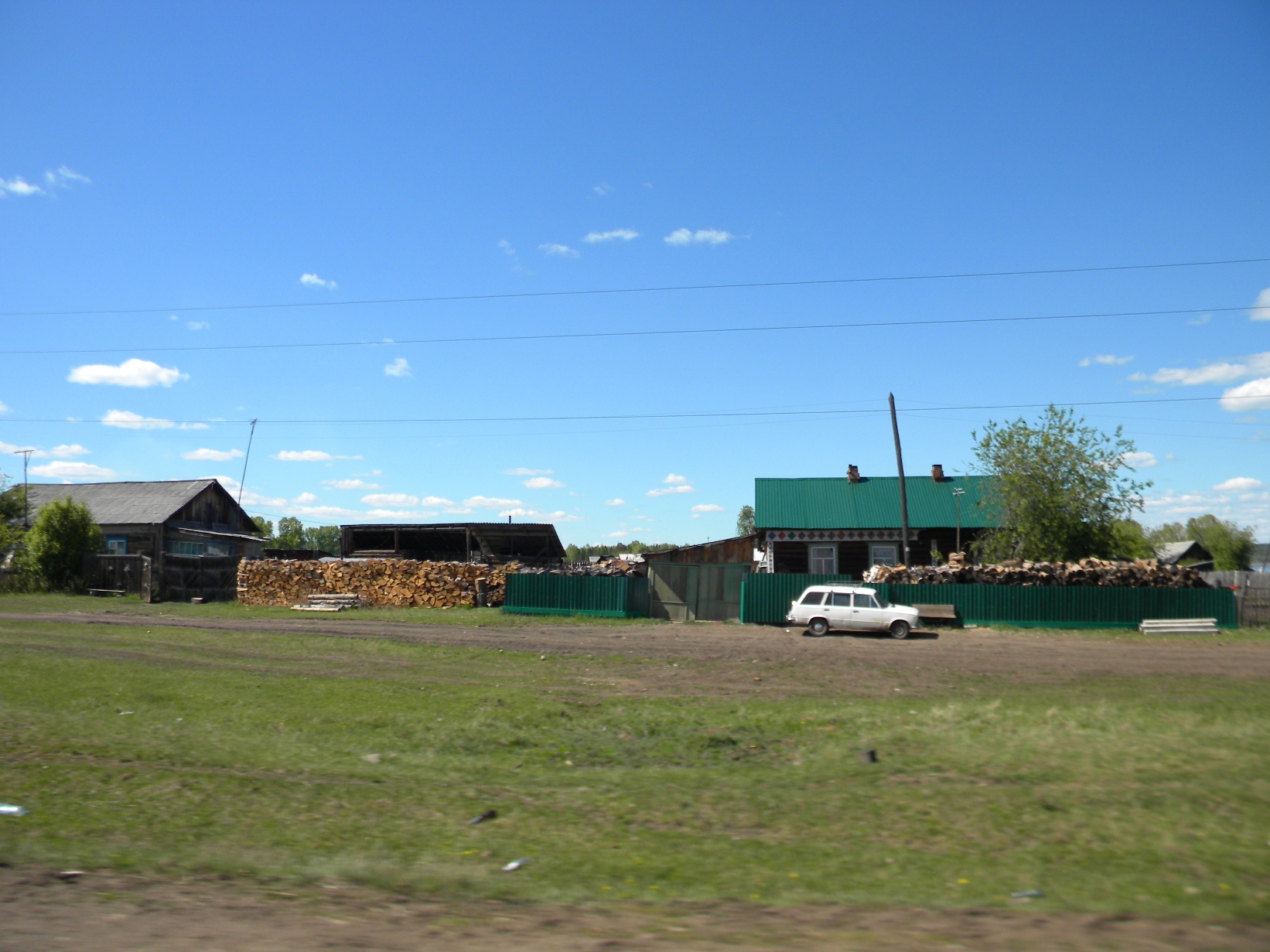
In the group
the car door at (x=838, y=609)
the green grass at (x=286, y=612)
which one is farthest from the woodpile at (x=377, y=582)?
the car door at (x=838, y=609)

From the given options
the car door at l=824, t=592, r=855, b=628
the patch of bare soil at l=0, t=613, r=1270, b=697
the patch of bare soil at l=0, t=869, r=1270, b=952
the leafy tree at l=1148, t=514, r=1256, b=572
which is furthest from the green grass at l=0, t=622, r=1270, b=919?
the leafy tree at l=1148, t=514, r=1256, b=572

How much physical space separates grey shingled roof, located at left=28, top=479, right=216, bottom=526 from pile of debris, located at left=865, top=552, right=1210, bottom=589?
123 feet

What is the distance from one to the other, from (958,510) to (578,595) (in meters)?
19.0

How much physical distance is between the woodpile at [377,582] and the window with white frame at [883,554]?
645 inches

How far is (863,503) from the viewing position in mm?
41438

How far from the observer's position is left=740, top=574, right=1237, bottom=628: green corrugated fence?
1110 inches

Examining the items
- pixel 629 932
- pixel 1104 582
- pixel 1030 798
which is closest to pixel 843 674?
pixel 1030 798

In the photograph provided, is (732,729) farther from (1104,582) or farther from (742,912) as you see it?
(1104,582)

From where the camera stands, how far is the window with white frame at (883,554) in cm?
4009

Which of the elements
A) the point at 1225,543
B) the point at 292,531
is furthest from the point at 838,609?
the point at 292,531

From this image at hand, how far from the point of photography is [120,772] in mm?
8664

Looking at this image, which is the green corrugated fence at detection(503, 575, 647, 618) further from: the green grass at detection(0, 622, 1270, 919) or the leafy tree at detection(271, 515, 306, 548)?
the leafy tree at detection(271, 515, 306, 548)

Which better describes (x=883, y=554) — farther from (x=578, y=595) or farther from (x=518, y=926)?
(x=518, y=926)

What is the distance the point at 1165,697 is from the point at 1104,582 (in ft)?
59.0
